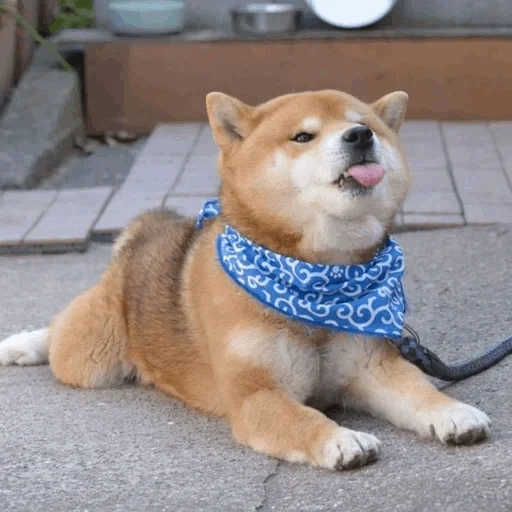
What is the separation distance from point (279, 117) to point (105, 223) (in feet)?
9.74

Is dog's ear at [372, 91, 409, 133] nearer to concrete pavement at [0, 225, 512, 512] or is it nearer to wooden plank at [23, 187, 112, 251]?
concrete pavement at [0, 225, 512, 512]

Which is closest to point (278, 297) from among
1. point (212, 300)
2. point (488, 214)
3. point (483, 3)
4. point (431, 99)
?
point (212, 300)

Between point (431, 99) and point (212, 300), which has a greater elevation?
point (212, 300)

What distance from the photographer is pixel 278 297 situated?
3766 millimetres

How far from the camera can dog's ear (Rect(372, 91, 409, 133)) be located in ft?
13.6

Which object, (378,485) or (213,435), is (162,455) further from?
(378,485)

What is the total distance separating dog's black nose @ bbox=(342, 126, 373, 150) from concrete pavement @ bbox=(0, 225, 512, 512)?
88cm

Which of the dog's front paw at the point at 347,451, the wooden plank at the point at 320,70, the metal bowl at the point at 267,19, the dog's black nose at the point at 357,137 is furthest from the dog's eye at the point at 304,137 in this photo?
the metal bowl at the point at 267,19

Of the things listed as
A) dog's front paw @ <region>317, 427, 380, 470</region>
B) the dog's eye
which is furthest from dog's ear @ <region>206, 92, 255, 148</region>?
dog's front paw @ <region>317, 427, 380, 470</region>

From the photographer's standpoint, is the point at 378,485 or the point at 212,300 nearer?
the point at 378,485

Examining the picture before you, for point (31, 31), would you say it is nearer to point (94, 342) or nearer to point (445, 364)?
point (94, 342)

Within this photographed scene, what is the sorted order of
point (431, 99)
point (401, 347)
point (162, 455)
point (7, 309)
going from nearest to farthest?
point (162, 455), point (401, 347), point (7, 309), point (431, 99)

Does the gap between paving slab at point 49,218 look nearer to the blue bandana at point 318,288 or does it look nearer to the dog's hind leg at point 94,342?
the dog's hind leg at point 94,342

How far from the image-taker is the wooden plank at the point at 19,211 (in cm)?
665
